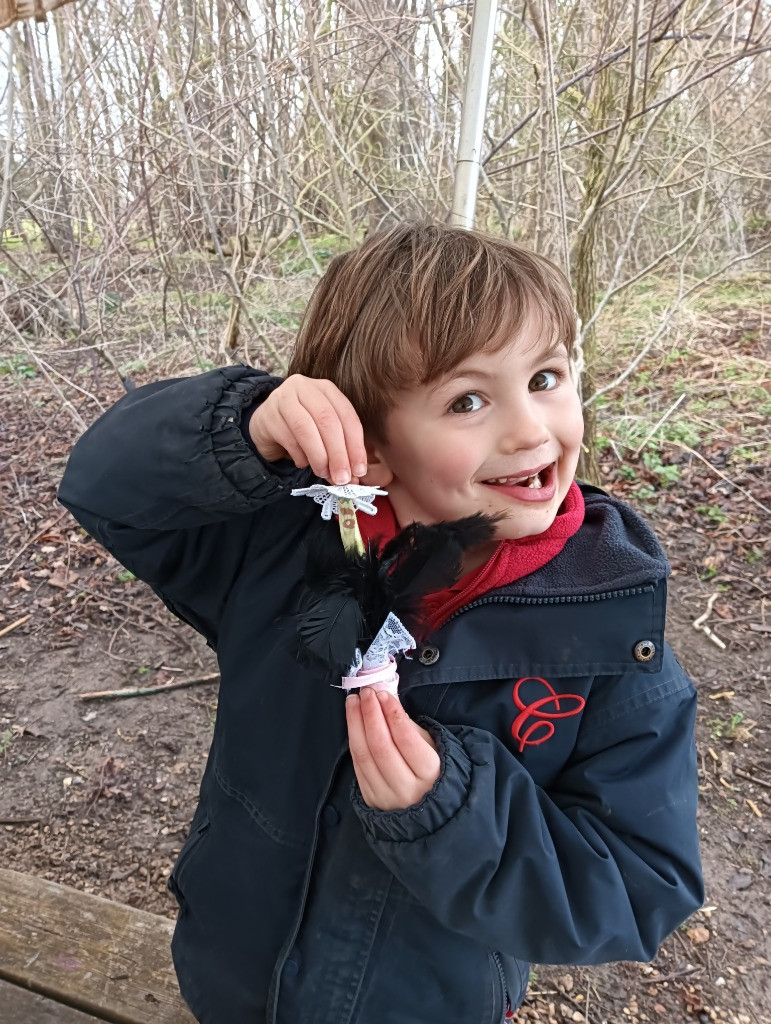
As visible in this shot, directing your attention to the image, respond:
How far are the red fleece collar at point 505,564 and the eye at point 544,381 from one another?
0.22 m

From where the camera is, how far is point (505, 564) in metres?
1.26

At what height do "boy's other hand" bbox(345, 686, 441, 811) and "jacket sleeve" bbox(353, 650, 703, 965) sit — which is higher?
"boy's other hand" bbox(345, 686, 441, 811)

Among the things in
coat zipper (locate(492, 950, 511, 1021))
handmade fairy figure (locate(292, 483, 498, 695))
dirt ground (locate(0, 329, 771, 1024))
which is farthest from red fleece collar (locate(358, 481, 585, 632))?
dirt ground (locate(0, 329, 771, 1024))

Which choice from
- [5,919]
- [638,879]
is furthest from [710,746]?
[5,919]

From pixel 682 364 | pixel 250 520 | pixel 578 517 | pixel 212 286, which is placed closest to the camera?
pixel 578 517

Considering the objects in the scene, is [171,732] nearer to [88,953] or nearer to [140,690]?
[140,690]

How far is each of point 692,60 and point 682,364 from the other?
12.2ft

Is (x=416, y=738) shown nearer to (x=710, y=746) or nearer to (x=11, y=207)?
(x=710, y=746)

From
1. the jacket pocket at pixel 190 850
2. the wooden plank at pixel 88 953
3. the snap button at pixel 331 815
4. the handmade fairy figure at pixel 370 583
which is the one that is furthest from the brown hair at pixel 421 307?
the wooden plank at pixel 88 953

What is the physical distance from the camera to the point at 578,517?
1333 mm

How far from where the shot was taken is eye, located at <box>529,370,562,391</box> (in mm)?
1294

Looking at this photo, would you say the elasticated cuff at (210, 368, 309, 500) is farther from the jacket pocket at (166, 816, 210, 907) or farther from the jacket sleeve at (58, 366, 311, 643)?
the jacket pocket at (166, 816, 210, 907)

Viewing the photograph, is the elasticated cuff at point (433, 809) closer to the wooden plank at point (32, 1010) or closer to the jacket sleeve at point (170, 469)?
the jacket sleeve at point (170, 469)

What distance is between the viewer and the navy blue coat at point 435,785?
1.10 m
